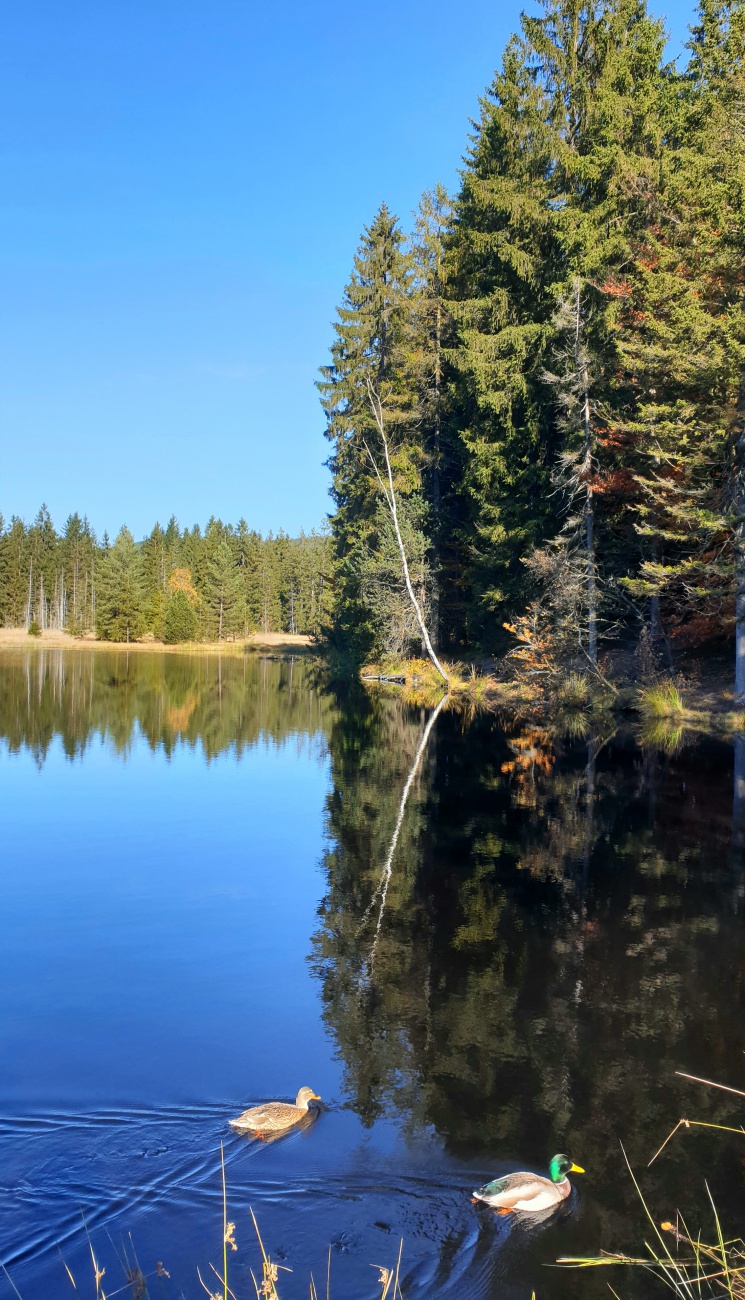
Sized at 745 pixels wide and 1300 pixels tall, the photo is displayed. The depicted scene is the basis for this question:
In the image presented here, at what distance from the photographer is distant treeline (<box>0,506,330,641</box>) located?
95.6 metres

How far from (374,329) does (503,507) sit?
506 inches

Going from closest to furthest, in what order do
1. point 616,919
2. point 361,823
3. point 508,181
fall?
point 616,919, point 361,823, point 508,181

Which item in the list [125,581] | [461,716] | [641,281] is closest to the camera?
[641,281]

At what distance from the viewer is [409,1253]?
4.30m

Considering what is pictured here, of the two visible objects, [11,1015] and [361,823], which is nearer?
[11,1015]

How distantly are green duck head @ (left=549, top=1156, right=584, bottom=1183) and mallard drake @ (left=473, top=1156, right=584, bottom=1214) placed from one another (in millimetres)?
27

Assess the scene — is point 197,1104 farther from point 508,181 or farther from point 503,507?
point 508,181

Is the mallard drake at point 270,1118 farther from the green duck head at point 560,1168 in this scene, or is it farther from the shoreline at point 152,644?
the shoreline at point 152,644

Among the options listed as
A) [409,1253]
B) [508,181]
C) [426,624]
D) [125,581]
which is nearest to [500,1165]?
[409,1253]

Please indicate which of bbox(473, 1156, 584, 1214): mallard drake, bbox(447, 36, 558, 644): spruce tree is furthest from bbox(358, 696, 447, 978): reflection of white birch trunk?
bbox(447, 36, 558, 644): spruce tree

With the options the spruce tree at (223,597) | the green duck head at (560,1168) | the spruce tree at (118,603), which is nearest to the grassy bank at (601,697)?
the green duck head at (560,1168)

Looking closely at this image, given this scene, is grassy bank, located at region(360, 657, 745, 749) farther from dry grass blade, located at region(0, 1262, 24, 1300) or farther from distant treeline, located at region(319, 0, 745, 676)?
dry grass blade, located at region(0, 1262, 24, 1300)

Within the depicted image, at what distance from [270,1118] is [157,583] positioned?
107 m

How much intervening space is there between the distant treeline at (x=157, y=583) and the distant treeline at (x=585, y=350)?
192ft
